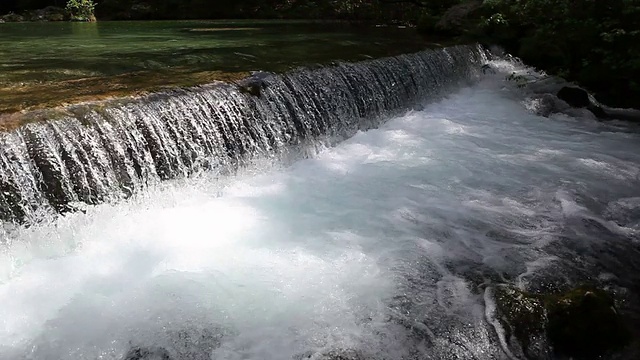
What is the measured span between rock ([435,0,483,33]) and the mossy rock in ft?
36.1

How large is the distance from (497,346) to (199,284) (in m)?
2.29

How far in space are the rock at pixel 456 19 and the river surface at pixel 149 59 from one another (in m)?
0.91

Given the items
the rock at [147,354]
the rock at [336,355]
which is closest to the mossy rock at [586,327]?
the rock at [336,355]

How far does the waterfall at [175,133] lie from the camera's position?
4602 millimetres

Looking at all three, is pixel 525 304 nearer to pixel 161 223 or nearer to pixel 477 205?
pixel 477 205

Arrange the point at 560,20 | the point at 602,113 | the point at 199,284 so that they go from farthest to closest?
the point at 560,20, the point at 602,113, the point at 199,284

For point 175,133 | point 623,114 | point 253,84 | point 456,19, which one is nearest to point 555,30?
point 623,114

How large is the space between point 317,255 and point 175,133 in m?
2.21

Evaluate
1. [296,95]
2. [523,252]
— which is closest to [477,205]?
[523,252]

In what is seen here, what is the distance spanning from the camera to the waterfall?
15.1ft

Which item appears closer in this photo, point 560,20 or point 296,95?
point 296,95

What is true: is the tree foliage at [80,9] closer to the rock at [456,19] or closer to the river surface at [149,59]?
the river surface at [149,59]

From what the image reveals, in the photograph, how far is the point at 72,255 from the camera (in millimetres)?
4562

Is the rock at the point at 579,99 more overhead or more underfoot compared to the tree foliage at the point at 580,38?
more underfoot
